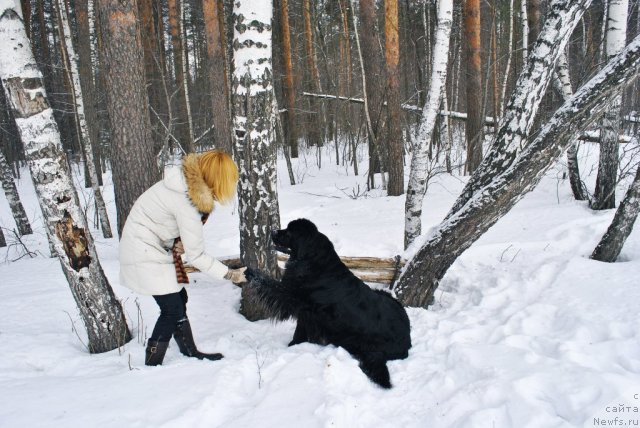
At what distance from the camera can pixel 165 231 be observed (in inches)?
104

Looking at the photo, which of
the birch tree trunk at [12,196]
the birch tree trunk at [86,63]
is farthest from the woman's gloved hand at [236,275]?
the birch tree trunk at [86,63]

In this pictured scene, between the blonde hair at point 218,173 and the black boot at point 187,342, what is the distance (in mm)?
1012

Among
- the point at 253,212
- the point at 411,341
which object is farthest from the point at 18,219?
the point at 411,341

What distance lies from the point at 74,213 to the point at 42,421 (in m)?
1.38

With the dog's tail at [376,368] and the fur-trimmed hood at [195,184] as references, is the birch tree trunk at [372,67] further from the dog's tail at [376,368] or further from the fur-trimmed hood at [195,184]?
the fur-trimmed hood at [195,184]

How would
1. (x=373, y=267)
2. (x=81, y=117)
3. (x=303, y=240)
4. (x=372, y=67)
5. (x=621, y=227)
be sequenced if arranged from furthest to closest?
(x=372, y=67)
(x=81, y=117)
(x=373, y=267)
(x=621, y=227)
(x=303, y=240)

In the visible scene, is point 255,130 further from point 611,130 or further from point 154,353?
point 611,130

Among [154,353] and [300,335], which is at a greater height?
[154,353]

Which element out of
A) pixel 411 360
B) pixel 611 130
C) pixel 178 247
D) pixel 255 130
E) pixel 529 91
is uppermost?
pixel 529 91

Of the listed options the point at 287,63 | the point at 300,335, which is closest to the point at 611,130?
the point at 300,335

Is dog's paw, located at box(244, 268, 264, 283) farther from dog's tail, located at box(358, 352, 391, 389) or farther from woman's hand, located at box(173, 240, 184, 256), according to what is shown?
dog's tail, located at box(358, 352, 391, 389)

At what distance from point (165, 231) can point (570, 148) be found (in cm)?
516

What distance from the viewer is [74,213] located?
9.46ft

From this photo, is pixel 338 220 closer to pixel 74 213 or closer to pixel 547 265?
pixel 547 265
